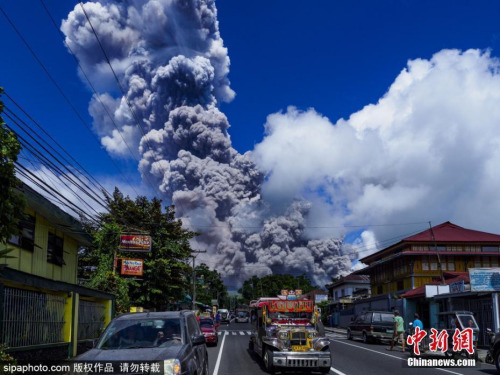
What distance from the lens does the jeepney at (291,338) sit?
46.2ft

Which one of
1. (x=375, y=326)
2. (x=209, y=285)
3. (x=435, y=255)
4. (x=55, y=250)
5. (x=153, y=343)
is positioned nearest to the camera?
(x=153, y=343)

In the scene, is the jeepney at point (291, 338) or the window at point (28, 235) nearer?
the jeepney at point (291, 338)

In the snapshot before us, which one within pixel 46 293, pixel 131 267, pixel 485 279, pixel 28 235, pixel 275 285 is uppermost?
pixel 28 235

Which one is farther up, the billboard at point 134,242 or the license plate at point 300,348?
the billboard at point 134,242

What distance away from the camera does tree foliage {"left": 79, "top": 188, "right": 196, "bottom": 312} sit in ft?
98.4

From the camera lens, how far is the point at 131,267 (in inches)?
1176

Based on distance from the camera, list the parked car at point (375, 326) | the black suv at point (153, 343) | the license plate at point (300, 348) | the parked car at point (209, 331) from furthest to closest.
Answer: the parked car at point (375, 326), the parked car at point (209, 331), the license plate at point (300, 348), the black suv at point (153, 343)

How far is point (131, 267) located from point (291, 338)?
17498mm

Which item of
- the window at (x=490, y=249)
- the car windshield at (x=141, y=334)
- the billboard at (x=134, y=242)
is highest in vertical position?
the window at (x=490, y=249)

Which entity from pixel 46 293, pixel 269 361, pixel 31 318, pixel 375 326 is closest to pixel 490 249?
pixel 375 326

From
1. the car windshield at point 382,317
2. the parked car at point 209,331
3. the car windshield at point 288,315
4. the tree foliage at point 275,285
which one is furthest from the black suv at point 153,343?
the tree foliage at point 275,285

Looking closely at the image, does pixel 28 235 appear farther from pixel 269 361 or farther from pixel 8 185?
pixel 8 185

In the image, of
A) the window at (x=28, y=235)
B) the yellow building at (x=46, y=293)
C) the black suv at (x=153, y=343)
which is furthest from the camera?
the window at (x=28, y=235)

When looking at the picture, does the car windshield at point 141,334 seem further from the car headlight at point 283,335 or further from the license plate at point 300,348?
the car headlight at point 283,335
